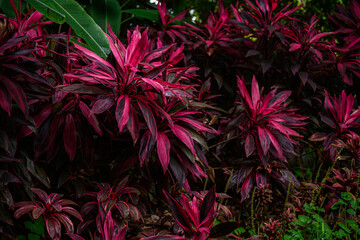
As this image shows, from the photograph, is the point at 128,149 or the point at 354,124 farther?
the point at 354,124

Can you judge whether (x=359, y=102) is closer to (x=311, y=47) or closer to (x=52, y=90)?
(x=311, y=47)

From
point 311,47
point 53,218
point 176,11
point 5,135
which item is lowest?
point 53,218

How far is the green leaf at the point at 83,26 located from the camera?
1.41 meters

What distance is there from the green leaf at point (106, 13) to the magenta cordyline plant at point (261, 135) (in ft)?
3.65

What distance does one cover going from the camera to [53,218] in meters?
1.23

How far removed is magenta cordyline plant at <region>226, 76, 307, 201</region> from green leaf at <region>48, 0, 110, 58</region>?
775 mm

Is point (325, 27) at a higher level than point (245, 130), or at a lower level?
higher

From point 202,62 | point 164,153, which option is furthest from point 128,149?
point 202,62

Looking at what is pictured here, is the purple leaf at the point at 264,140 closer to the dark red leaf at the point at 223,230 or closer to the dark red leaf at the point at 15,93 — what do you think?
the dark red leaf at the point at 223,230

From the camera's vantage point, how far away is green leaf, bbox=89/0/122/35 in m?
2.21

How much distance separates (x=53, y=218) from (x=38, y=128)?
15.0 inches

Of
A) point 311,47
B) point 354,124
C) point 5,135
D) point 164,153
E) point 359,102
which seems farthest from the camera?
point 359,102

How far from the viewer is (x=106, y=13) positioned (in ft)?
7.30

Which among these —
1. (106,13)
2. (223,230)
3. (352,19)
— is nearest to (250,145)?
(223,230)
